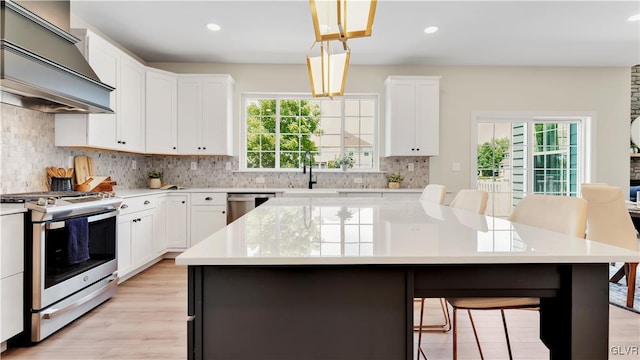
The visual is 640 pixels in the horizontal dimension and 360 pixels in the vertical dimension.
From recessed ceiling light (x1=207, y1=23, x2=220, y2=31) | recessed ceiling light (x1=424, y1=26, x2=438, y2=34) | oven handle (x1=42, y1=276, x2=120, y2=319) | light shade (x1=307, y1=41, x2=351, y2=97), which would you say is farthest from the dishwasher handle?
recessed ceiling light (x1=424, y1=26, x2=438, y2=34)

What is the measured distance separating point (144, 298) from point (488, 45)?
14.9 ft

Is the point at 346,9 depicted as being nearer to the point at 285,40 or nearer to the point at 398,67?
the point at 285,40

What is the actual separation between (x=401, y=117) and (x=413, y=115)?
0.16 metres

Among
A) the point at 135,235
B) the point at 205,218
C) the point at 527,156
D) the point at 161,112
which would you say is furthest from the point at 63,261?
the point at 527,156

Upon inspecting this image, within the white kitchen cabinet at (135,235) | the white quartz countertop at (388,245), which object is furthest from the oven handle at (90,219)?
the white quartz countertop at (388,245)

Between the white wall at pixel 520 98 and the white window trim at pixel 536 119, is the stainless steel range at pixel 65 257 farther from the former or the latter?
the white window trim at pixel 536 119

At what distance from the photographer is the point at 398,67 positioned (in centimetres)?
468

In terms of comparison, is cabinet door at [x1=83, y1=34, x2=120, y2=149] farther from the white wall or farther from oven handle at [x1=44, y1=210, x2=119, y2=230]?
the white wall

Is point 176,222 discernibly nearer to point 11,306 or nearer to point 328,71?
point 11,306

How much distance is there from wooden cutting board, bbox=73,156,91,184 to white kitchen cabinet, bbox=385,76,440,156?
3.48 m

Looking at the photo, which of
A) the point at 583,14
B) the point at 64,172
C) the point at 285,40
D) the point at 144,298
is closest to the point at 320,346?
the point at 144,298

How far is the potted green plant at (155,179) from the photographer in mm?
4309

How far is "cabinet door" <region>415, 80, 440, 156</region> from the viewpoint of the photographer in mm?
4375

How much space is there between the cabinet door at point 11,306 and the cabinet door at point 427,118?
409 cm
